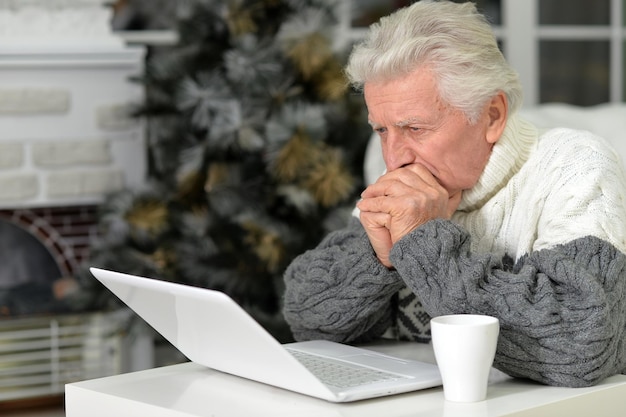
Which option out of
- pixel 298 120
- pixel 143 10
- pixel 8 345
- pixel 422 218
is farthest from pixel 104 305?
pixel 422 218

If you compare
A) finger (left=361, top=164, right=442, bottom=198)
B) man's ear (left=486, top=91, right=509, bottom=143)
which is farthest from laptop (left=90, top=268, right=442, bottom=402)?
man's ear (left=486, top=91, right=509, bottom=143)

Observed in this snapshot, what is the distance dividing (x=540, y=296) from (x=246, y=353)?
38 cm

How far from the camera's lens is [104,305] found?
2961mm

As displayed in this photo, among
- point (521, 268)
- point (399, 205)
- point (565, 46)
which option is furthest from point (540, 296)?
point (565, 46)

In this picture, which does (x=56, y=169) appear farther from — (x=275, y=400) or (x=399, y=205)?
(x=275, y=400)

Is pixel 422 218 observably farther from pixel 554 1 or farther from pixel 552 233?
pixel 554 1

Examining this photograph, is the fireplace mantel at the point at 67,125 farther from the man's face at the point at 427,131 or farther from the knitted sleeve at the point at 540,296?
the knitted sleeve at the point at 540,296

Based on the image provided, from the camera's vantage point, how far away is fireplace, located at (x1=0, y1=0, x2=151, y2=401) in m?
3.09

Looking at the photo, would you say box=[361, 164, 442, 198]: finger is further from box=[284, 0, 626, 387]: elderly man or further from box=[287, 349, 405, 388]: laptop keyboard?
box=[287, 349, 405, 388]: laptop keyboard

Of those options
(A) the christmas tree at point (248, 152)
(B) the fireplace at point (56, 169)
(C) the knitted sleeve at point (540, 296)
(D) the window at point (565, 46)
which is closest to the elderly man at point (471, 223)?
(C) the knitted sleeve at point (540, 296)

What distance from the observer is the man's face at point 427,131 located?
155 centimetres

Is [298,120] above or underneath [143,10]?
underneath

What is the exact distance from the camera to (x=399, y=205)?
1.51 m

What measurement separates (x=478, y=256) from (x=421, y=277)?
0.08 metres
